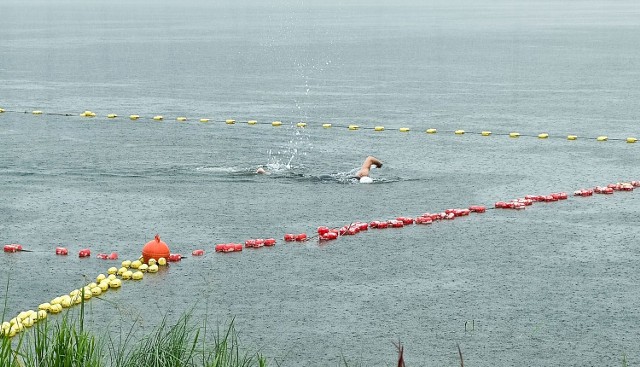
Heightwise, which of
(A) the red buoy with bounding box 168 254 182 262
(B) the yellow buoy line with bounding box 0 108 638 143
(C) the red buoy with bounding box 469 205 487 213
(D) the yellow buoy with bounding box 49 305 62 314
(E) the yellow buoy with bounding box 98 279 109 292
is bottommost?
(B) the yellow buoy line with bounding box 0 108 638 143

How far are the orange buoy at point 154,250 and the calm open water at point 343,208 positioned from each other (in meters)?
0.32

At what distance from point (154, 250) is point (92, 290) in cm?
172

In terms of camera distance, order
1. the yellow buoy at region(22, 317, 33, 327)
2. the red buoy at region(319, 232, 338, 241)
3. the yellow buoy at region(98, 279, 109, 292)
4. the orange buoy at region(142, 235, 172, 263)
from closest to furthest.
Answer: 1. the yellow buoy at region(22, 317, 33, 327)
2. the yellow buoy at region(98, 279, 109, 292)
3. the orange buoy at region(142, 235, 172, 263)
4. the red buoy at region(319, 232, 338, 241)

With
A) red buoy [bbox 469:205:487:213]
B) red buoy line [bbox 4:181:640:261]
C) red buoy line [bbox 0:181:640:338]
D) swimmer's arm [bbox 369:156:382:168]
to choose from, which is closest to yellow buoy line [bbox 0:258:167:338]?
red buoy line [bbox 0:181:640:338]

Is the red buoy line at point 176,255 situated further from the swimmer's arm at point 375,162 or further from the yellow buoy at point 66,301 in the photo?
the swimmer's arm at point 375,162

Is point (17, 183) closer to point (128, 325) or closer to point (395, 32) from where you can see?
point (128, 325)

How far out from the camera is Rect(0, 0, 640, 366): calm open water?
56.6ft

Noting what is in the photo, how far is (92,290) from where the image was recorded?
18625 millimetres

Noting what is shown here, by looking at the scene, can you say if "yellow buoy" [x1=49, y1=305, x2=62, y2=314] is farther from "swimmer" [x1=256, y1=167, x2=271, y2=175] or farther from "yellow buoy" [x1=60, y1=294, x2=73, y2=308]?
"swimmer" [x1=256, y1=167, x2=271, y2=175]

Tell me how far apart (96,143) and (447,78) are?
23347 mm

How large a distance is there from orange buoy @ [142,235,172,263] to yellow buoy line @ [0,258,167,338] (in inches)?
3.4

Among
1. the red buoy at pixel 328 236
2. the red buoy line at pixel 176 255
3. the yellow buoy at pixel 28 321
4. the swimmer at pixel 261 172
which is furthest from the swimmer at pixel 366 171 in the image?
the yellow buoy at pixel 28 321

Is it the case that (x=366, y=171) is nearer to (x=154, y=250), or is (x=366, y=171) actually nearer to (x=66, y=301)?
(x=154, y=250)

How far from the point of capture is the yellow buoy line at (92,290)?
16703mm
